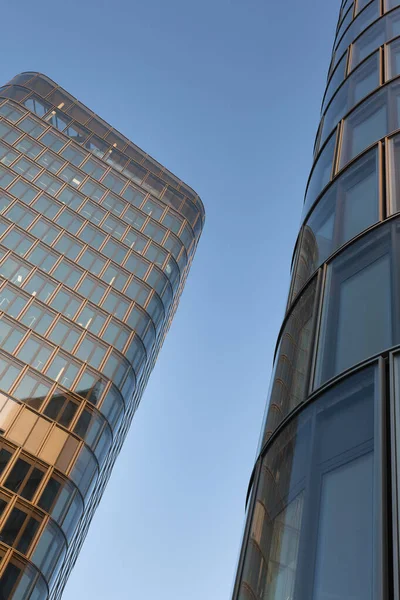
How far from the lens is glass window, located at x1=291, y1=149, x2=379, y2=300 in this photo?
31.2 feet

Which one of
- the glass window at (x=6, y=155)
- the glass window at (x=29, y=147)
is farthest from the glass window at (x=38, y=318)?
the glass window at (x=29, y=147)

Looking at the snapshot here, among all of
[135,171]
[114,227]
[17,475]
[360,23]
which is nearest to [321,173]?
[360,23]

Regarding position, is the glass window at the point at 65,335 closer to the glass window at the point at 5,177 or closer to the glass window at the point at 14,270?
the glass window at the point at 14,270

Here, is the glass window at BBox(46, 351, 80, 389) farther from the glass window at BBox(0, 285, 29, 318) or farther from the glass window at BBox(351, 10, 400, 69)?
the glass window at BBox(351, 10, 400, 69)

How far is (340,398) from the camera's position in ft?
23.1

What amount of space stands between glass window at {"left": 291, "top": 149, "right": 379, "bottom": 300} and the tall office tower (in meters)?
21.6

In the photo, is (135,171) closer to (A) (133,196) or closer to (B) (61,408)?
(A) (133,196)

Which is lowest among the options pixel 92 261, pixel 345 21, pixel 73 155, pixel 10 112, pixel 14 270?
pixel 345 21

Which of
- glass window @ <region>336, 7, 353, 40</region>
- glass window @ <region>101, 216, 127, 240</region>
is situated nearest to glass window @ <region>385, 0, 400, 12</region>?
glass window @ <region>336, 7, 353, 40</region>

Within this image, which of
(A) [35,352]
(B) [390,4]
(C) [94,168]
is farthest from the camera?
(C) [94,168]

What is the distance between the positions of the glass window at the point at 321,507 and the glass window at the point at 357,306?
1.72 feet

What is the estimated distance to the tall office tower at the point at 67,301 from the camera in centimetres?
2925

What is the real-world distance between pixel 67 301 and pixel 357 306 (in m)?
30.9

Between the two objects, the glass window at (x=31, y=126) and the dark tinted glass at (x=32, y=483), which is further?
the glass window at (x=31, y=126)
